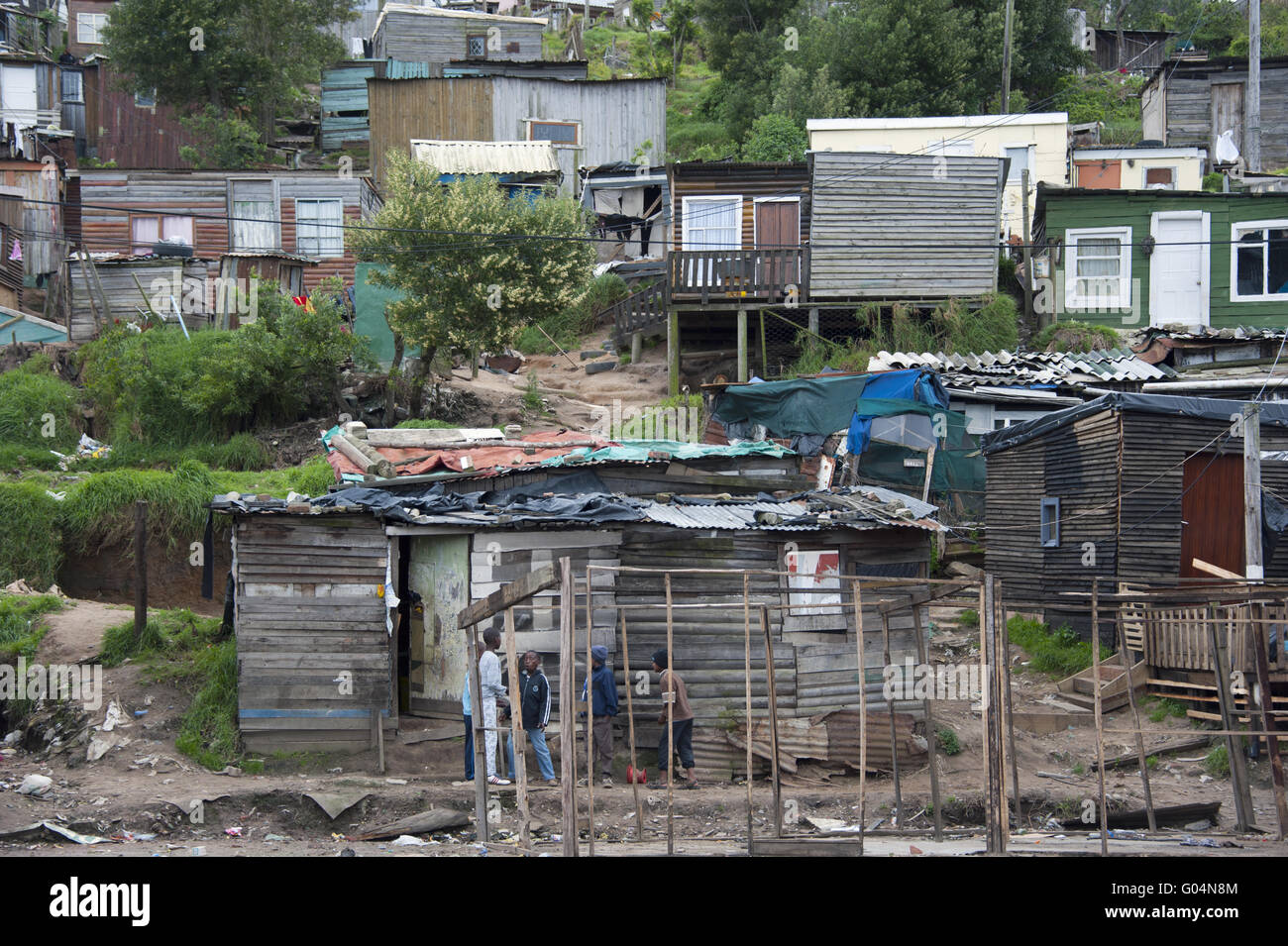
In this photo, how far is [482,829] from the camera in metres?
9.85

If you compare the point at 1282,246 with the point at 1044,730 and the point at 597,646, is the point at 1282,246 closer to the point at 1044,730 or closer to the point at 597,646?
the point at 1044,730

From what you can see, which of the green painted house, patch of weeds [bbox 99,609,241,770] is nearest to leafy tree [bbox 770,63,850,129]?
the green painted house

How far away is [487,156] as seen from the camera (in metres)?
37.0

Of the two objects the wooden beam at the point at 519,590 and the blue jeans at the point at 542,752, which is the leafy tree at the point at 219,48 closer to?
the blue jeans at the point at 542,752

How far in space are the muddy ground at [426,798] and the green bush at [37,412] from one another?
8.94 m

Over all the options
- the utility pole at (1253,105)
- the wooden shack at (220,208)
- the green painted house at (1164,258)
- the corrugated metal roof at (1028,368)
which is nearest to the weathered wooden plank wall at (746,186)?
the green painted house at (1164,258)

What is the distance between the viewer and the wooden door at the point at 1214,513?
644 inches

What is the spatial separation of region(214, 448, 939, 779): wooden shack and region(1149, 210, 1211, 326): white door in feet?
45.7

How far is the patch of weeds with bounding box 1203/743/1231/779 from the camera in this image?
13547 millimetres

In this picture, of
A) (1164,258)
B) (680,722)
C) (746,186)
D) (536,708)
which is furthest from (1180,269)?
(536,708)

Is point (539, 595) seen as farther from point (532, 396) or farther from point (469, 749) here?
point (532, 396)

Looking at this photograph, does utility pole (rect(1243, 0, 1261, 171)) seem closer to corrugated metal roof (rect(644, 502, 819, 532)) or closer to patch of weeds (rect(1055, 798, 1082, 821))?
corrugated metal roof (rect(644, 502, 819, 532))

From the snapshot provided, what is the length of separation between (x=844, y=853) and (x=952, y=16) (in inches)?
1349

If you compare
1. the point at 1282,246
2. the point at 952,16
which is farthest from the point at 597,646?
the point at 952,16
